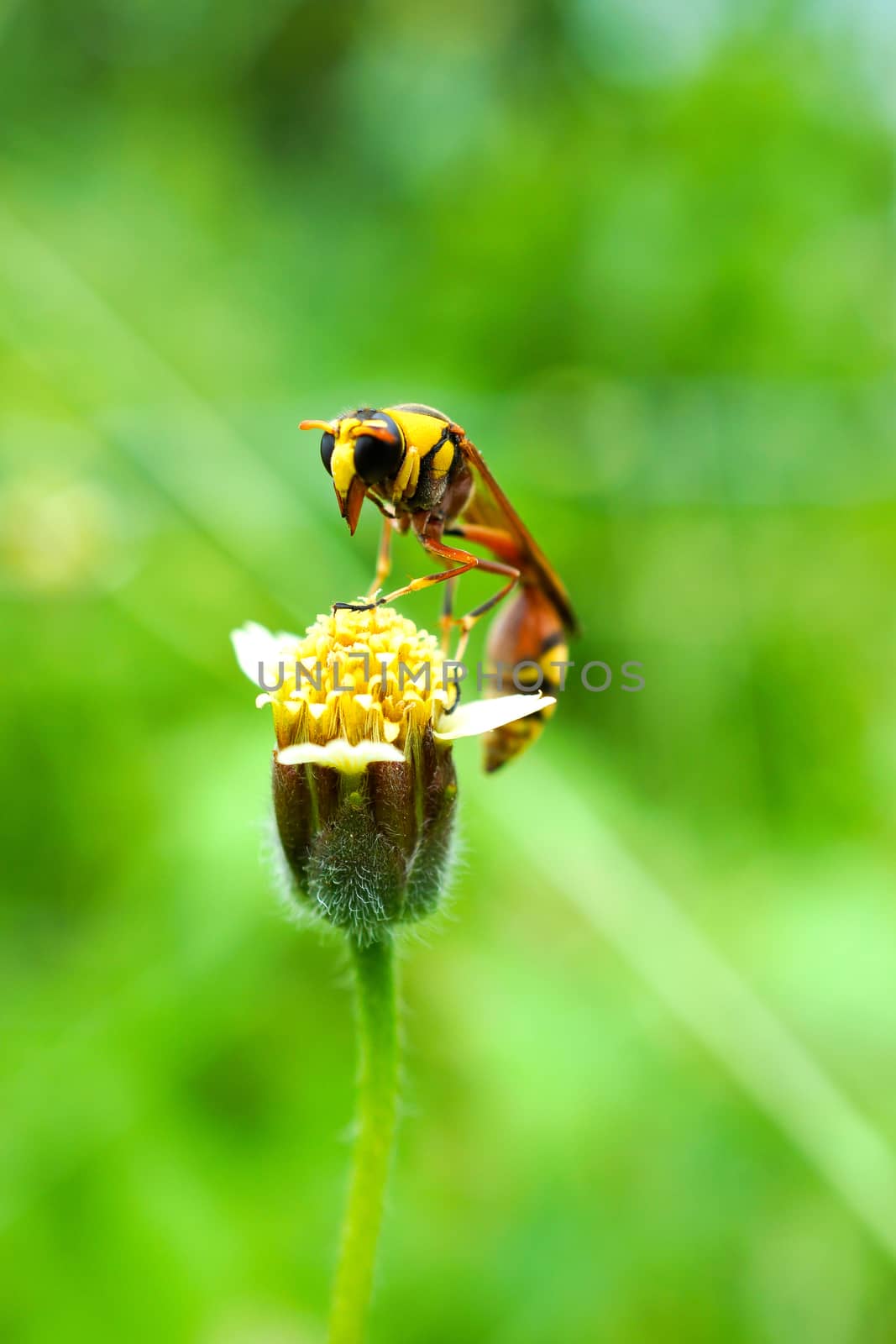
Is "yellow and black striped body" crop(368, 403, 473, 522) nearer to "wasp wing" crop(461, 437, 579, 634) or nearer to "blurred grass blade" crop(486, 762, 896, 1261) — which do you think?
"wasp wing" crop(461, 437, 579, 634)

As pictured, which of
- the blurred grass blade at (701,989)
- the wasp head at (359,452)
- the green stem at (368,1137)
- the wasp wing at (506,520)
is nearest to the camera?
the green stem at (368,1137)

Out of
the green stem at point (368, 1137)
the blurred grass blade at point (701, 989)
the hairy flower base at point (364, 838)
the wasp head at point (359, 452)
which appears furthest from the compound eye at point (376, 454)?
the blurred grass blade at point (701, 989)

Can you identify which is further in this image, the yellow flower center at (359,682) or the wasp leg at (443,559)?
the wasp leg at (443,559)

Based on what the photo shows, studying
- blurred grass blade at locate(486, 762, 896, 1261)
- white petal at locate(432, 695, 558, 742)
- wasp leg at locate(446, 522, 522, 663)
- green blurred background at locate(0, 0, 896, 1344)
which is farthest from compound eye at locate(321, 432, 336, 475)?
blurred grass blade at locate(486, 762, 896, 1261)

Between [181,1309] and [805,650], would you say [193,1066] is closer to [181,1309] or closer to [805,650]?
[181,1309]

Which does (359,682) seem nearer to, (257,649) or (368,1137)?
(257,649)

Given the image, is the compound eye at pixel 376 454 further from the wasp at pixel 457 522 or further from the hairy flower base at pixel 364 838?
the hairy flower base at pixel 364 838

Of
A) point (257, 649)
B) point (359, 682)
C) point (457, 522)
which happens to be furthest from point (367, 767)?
point (457, 522)
